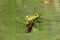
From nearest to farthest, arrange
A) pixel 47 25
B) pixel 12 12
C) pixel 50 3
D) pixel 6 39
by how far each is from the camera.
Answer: pixel 6 39 < pixel 47 25 < pixel 12 12 < pixel 50 3

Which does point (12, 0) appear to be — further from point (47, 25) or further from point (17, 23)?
point (47, 25)

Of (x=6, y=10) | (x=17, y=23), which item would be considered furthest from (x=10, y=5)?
(x=17, y=23)

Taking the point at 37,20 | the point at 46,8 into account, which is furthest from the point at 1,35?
the point at 46,8

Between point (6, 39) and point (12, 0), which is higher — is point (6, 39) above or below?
below

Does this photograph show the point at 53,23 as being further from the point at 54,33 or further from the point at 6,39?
the point at 6,39

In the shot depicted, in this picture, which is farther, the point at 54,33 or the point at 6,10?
the point at 6,10

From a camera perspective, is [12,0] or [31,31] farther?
[12,0]

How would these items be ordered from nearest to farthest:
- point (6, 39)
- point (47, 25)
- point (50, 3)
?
point (6, 39) < point (47, 25) < point (50, 3)

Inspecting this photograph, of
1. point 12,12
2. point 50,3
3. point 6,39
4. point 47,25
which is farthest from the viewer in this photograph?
point 50,3
